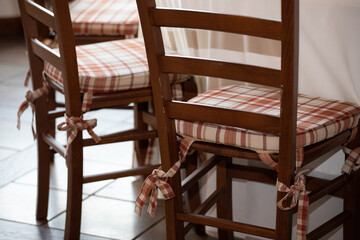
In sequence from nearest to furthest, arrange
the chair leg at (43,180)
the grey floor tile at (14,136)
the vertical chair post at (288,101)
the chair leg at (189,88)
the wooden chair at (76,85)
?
the vertical chair post at (288,101) → the wooden chair at (76,85) → the chair leg at (189,88) → the chair leg at (43,180) → the grey floor tile at (14,136)

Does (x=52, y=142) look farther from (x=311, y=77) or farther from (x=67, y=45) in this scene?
(x=311, y=77)

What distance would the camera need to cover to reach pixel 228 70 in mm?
1310

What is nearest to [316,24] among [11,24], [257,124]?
[257,124]

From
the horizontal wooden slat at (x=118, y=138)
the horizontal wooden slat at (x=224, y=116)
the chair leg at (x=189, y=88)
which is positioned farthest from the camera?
the chair leg at (x=189, y=88)

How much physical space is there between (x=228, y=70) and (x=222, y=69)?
0.6 inches

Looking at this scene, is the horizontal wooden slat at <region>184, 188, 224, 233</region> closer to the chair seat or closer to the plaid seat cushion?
the chair seat

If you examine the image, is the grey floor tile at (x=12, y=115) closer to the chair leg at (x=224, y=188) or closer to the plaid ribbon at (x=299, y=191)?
the chair leg at (x=224, y=188)

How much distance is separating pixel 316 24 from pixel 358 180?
433mm

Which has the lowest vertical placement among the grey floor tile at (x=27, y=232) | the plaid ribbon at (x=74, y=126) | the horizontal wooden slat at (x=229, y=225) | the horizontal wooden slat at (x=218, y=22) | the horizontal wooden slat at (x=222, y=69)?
the grey floor tile at (x=27, y=232)

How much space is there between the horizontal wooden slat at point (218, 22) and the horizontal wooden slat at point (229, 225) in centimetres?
46

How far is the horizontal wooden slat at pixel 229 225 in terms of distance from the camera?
1.41 meters

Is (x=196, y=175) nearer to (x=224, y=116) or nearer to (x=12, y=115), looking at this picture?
(x=224, y=116)

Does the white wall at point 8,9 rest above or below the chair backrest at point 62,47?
below

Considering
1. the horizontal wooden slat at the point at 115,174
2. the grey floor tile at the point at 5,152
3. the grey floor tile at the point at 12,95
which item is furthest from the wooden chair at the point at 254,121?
the grey floor tile at the point at 12,95
